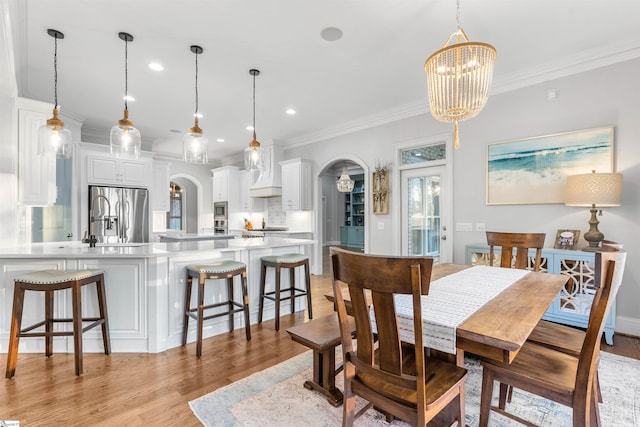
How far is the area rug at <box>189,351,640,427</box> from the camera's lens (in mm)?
1770

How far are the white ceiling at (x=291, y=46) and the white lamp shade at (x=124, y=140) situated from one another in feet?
2.83

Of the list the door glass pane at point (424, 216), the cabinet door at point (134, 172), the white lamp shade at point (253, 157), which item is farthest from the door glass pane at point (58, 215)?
the door glass pane at point (424, 216)

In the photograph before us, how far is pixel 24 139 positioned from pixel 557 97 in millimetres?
5769

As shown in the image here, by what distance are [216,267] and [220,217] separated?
5497 mm

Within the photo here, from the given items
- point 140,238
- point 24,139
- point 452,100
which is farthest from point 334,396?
point 140,238

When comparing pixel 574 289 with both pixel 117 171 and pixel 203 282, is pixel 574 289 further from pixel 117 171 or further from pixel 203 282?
pixel 117 171

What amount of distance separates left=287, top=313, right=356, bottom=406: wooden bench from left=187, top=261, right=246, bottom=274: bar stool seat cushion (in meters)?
0.98

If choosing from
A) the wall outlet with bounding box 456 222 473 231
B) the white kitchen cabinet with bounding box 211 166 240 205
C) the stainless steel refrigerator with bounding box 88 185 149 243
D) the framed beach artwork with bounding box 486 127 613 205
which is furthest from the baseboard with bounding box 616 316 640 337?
the white kitchen cabinet with bounding box 211 166 240 205

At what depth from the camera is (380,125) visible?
501 cm

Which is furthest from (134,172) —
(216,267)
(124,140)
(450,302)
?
(450,302)

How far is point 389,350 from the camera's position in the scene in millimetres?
1219

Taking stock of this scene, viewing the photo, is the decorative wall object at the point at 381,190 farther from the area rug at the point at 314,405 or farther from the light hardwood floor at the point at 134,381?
the area rug at the point at 314,405

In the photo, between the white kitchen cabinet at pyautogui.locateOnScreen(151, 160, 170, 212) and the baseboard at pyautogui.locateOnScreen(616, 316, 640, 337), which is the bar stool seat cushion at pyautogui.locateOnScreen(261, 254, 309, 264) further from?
the white kitchen cabinet at pyautogui.locateOnScreen(151, 160, 170, 212)

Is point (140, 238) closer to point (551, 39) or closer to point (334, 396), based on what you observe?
point (334, 396)
